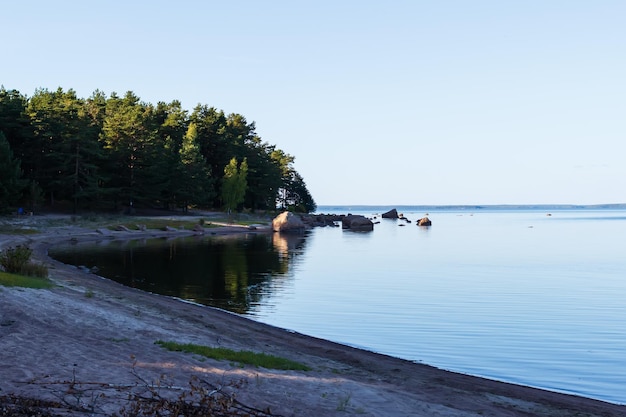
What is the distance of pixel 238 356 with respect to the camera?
42.7 feet

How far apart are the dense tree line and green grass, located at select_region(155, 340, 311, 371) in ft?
173

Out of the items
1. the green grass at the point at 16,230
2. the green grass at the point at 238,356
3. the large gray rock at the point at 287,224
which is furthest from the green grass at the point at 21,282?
the large gray rock at the point at 287,224

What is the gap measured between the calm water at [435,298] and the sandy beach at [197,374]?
2650 millimetres

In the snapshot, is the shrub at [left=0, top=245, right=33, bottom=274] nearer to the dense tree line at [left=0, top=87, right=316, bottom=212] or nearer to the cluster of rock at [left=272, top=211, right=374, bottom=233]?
the dense tree line at [left=0, top=87, right=316, bottom=212]

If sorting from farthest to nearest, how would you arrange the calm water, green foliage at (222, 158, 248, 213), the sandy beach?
green foliage at (222, 158, 248, 213) → the calm water → the sandy beach

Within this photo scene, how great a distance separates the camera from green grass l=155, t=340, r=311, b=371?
12672 mm

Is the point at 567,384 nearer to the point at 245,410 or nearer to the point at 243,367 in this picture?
the point at 243,367

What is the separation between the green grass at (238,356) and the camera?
41.6 ft

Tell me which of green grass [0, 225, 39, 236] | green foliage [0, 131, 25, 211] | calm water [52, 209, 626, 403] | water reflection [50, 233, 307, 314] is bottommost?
calm water [52, 209, 626, 403]

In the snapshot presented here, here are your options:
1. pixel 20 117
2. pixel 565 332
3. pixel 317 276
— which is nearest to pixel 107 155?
pixel 20 117

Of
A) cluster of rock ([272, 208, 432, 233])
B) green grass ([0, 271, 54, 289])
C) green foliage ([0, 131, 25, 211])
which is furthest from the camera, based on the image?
cluster of rock ([272, 208, 432, 233])

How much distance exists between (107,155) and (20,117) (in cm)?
1226

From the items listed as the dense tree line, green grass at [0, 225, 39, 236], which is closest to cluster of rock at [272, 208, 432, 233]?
the dense tree line

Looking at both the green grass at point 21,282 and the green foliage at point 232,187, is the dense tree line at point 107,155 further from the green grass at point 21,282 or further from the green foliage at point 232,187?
the green grass at point 21,282
